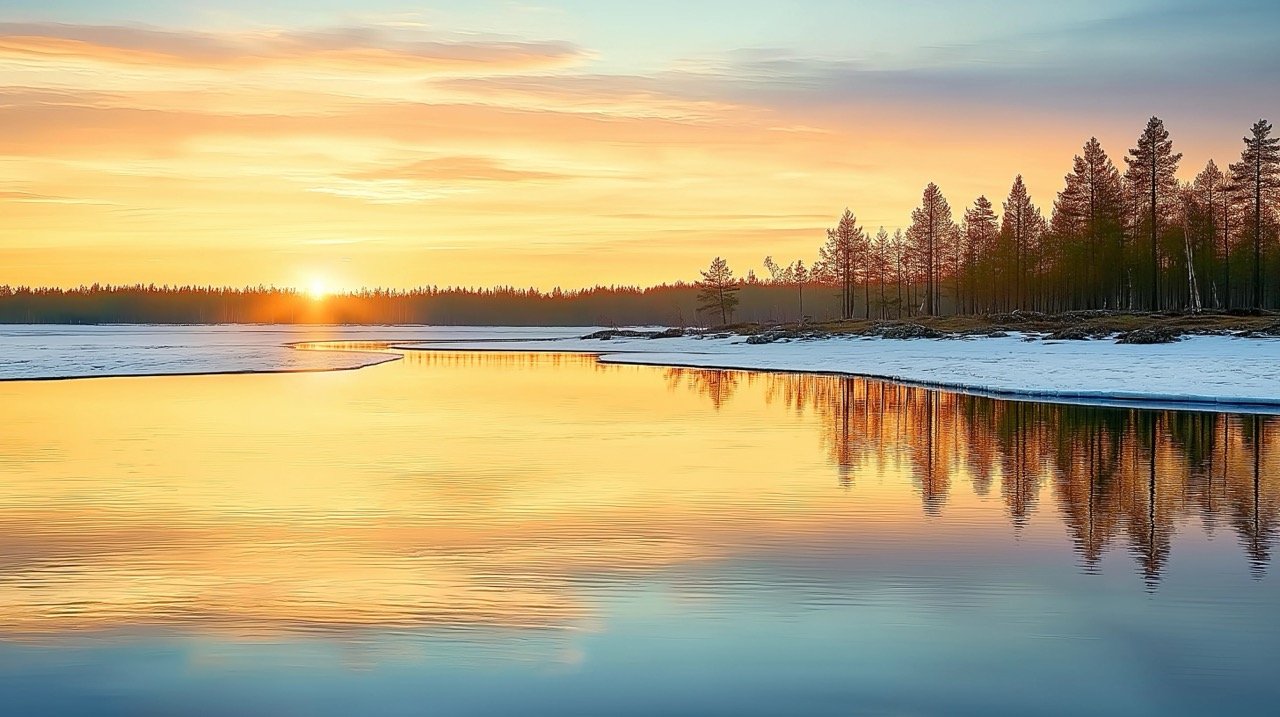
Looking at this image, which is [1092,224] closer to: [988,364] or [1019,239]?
[1019,239]

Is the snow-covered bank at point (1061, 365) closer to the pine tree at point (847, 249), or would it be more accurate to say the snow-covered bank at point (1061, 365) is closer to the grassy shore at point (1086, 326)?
the grassy shore at point (1086, 326)

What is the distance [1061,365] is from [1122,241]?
54.9m

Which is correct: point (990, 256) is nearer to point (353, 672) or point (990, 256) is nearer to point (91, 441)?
point (91, 441)

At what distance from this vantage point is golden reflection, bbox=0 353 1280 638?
38.4 feet

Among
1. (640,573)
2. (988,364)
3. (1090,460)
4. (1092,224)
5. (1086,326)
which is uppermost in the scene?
(1092,224)

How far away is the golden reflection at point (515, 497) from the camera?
38.4ft

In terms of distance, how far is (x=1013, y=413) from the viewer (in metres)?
32.1

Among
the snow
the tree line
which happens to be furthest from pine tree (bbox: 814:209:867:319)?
the snow

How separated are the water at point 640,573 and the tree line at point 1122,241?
68.3 meters

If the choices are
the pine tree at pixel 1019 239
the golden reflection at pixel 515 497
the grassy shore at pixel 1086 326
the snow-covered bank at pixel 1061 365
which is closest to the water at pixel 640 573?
the golden reflection at pixel 515 497

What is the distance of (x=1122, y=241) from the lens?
9731 cm

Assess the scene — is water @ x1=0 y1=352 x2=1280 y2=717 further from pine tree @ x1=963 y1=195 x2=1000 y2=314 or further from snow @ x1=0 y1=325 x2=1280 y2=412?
pine tree @ x1=963 y1=195 x2=1000 y2=314

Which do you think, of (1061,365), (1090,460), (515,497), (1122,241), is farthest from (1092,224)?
(515,497)

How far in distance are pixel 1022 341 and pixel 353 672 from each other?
65.2 m
